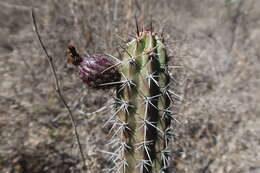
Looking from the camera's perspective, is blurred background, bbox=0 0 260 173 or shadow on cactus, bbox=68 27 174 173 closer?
shadow on cactus, bbox=68 27 174 173

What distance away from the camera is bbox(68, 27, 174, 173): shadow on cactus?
1.21m

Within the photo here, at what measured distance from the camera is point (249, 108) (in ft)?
11.0

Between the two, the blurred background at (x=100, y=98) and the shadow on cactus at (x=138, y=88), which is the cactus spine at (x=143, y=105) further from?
the blurred background at (x=100, y=98)

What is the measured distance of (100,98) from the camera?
7.66ft

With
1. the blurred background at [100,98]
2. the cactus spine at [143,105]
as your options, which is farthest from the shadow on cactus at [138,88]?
the blurred background at [100,98]

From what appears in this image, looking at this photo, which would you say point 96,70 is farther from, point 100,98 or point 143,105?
point 100,98

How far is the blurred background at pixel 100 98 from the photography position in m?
2.27

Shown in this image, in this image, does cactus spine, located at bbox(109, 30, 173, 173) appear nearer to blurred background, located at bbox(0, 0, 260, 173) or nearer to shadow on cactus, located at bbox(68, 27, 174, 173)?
shadow on cactus, located at bbox(68, 27, 174, 173)

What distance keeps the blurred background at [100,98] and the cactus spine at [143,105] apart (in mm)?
410

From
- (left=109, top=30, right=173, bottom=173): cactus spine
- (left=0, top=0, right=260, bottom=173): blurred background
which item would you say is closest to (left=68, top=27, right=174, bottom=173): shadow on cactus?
(left=109, top=30, right=173, bottom=173): cactus spine

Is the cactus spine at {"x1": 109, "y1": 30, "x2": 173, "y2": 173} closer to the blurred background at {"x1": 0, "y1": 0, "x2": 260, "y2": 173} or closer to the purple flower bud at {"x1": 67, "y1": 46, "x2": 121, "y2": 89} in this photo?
the purple flower bud at {"x1": 67, "y1": 46, "x2": 121, "y2": 89}

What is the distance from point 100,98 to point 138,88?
115 cm

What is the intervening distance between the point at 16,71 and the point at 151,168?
2.86 m

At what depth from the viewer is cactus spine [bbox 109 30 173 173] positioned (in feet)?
3.98
